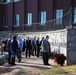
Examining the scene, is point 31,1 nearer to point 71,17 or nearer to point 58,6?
point 58,6

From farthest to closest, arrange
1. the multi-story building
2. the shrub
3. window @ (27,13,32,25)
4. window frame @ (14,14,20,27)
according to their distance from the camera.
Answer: window frame @ (14,14,20,27) → window @ (27,13,32,25) → the multi-story building → the shrub

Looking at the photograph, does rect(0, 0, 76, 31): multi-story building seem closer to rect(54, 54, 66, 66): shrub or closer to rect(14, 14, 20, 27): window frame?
rect(14, 14, 20, 27): window frame

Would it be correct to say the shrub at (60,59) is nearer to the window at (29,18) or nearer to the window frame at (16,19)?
the window at (29,18)

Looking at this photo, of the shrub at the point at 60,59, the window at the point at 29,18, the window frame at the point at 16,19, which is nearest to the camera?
the shrub at the point at 60,59

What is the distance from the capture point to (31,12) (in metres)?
53.2

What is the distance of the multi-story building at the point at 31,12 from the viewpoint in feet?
158

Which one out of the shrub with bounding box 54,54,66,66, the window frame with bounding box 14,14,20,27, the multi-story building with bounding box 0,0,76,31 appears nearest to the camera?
the shrub with bounding box 54,54,66,66

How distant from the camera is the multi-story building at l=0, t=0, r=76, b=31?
48.3 meters

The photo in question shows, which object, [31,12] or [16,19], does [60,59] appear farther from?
[16,19]

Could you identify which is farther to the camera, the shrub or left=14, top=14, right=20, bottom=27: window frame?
left=14, top=14, right=20, bottom=27: window frame

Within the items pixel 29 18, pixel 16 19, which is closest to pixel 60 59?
pixel 29 18

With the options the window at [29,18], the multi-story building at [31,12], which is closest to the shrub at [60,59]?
the multi-story building at [31,12]

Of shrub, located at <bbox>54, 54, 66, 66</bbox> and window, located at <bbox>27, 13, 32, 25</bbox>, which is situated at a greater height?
window, located at <bbox>27, 13, 32, 25</bbox>

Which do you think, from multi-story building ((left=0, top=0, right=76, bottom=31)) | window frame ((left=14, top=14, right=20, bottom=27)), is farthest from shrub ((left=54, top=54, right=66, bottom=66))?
window frame ((left=14, top=14, right=20, bottom=27))
